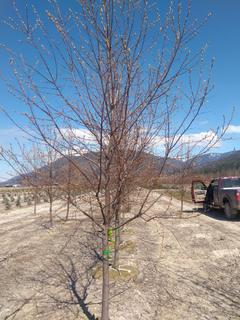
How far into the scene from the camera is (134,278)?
6.37 meters

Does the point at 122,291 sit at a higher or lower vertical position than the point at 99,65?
lower

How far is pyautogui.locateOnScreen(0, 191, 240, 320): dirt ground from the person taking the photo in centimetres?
500

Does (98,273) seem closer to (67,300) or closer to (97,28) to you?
(67,300)

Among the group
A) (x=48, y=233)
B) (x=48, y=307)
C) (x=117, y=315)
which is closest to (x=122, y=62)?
(x=117, y=315)

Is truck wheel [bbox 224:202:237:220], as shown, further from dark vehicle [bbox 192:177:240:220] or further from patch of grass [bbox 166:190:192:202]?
patch of grass [bbox 166:190:192:202]

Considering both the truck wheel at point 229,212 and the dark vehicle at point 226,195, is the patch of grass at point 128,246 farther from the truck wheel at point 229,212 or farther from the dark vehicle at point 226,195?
the truck wheel at point 229,212

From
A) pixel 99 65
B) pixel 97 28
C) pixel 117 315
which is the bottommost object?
pixel 117 315

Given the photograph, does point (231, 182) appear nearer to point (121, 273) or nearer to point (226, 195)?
point (226, 195)

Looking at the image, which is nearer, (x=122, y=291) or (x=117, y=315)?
(x=117, y=315)

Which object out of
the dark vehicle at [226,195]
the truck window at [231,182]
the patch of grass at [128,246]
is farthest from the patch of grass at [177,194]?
the truck window at [231,182]

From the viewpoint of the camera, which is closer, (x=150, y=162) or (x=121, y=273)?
(x=150, y=162)

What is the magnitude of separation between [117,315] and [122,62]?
138 inches

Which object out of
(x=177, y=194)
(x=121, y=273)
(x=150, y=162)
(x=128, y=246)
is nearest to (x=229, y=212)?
(x=128, y=246)

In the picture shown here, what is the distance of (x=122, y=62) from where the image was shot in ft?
10.6
